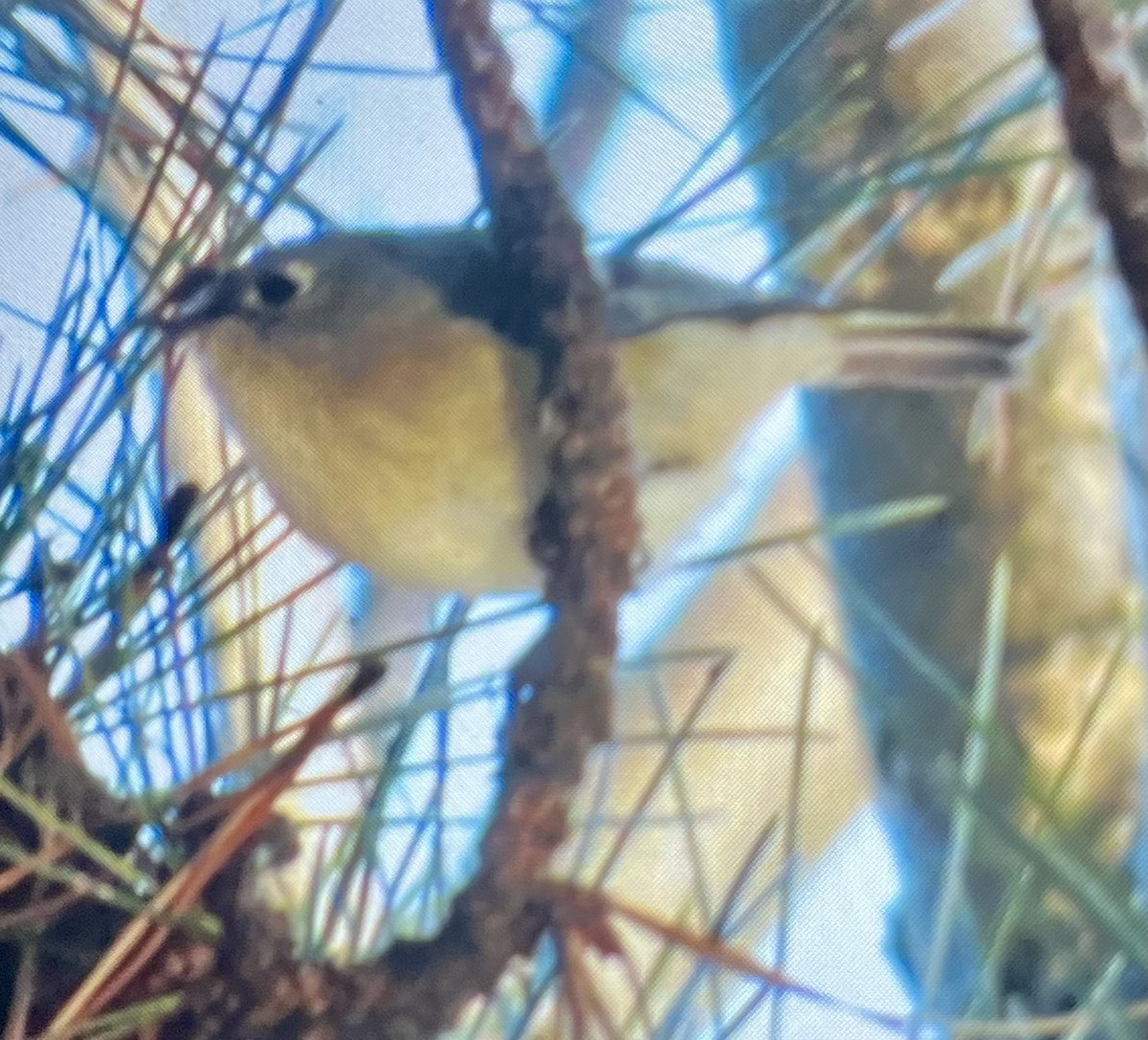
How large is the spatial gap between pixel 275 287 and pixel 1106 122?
20 centimetres

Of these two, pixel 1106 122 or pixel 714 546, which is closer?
pixel 1106 122

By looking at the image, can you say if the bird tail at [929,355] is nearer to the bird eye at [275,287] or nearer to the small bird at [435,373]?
the small bird at [435,373]

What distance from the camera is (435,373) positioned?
29 centimetres

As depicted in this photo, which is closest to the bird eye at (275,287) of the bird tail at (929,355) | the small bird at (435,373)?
the small bird at (435,373)

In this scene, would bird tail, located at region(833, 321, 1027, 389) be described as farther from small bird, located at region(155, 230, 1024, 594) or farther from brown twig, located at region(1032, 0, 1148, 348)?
brown twig, located at region(1032, 0, 1148, 348)

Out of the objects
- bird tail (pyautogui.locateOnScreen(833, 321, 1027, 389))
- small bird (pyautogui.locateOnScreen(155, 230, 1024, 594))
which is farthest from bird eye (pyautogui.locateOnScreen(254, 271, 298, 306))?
bird tail (pyautogui.locateOnScreen(833, 321, 1027, 389))

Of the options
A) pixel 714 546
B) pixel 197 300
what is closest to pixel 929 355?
pixel 714 546

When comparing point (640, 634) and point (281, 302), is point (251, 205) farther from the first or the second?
point (640, 634)

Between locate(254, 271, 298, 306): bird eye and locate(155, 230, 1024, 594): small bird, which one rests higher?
locate(254, 271, 298, 306): bird eye

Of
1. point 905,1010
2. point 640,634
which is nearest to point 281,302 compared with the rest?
point 640,634

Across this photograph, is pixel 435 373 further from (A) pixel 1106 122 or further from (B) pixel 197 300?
(A) pixel 1106 122

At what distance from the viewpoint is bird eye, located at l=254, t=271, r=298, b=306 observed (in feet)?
0.95

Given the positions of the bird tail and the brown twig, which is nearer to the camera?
the brown twig

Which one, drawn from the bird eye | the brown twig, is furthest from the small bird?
the brown twig
